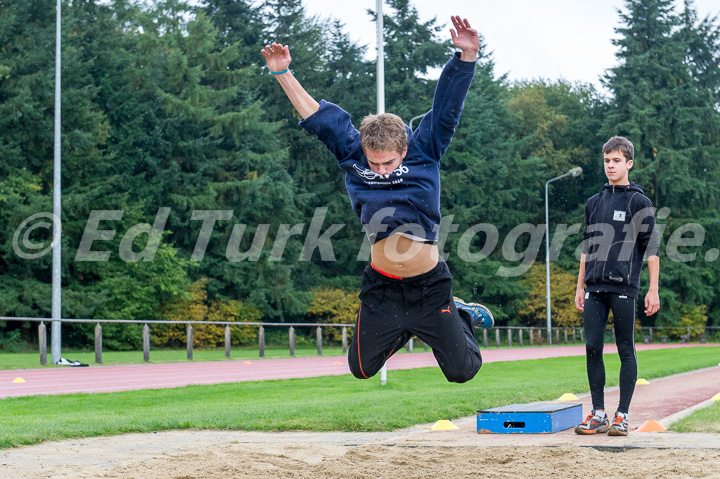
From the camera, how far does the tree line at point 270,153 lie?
37.4 meters

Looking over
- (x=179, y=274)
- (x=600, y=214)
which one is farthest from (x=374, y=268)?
(x=179, y=274)

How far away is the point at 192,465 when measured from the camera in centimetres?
628

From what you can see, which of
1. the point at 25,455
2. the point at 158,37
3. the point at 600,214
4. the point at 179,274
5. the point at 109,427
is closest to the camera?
the point at 25,455

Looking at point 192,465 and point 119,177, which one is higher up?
point 119,177

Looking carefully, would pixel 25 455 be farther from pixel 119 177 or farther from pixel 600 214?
pixel 119 177

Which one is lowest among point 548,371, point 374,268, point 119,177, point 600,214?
point 548,371

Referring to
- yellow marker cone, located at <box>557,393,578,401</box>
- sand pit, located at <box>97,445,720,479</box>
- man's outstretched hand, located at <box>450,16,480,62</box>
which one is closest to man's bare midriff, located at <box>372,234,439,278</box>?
man's outstretched hand, located at <box>450,16,480,62</box>

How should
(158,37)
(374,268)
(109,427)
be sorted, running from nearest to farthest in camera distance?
1. (374,268)
2. (109,427)
3. (158,37)

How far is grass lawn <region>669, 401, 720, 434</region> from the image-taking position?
26.2ft

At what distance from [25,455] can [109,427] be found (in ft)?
5.78

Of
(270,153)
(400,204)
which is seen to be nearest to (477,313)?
(400,204)

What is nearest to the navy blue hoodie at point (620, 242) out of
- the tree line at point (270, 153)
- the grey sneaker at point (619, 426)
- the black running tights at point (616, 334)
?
the black running tights at point (616, 334)

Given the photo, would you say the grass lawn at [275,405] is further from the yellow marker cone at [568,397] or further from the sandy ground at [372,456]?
the sandy ground at [372,456]

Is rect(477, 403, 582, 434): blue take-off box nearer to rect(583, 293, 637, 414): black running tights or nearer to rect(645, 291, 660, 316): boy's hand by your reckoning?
rect(583, 293, 637, 414): black running tights
